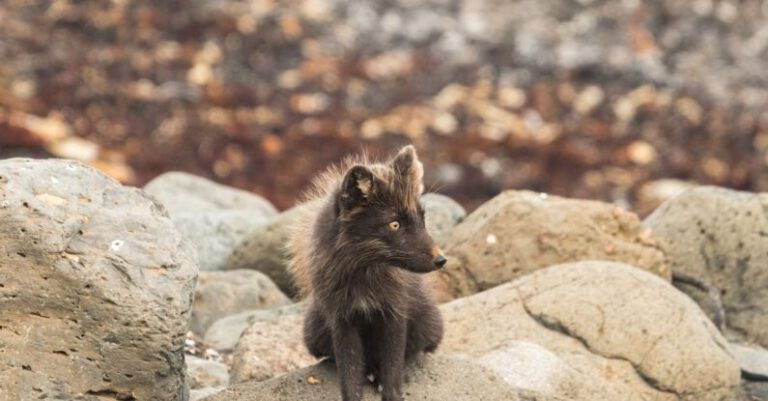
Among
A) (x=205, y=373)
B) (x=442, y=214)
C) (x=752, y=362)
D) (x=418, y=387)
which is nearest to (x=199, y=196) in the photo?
(x=442, y=214)

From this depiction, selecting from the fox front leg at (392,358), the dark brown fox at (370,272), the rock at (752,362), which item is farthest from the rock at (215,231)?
the fox front leg at (392,358)

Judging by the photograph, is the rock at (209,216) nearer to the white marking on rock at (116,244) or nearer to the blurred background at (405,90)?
the blurred background at (405,90)

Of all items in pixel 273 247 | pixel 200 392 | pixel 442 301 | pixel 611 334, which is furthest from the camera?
pixel 273 247

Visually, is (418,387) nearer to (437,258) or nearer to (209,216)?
(437,258)

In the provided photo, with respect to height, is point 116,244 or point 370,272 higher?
point 116,244

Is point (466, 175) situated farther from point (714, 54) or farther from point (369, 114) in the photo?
point (714, 54)

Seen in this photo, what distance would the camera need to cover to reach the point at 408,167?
657 centimetres

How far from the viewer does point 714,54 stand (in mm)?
24953

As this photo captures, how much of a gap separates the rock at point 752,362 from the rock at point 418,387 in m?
2.95

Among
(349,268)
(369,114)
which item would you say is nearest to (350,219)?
(349,268)

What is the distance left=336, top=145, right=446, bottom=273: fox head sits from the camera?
6.42m

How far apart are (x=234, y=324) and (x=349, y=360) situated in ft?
12.6

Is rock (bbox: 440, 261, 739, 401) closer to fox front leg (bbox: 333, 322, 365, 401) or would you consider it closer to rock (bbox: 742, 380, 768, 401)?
rock (bbox: 742, 380, 768, 401)

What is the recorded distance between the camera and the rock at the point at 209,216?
1242 centimetres
